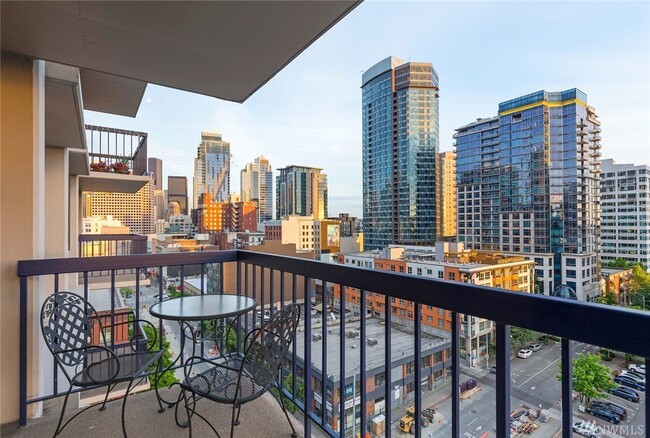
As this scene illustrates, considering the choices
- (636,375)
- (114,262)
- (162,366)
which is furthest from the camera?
(162,366)

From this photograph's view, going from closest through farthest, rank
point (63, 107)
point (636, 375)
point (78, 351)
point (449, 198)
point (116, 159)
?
point (636, 375) < point (78, 351) < point (63, 107) < point (116, 159) < point (449, 198)

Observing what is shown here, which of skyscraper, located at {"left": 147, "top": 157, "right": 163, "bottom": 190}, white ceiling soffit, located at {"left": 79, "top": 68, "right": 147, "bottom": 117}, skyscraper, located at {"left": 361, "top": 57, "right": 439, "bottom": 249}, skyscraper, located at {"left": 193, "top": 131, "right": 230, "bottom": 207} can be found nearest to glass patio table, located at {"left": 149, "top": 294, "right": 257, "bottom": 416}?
white ceiling soffit, located at {"left": 79, "top": 68, "right": 147, "bottom": 117}

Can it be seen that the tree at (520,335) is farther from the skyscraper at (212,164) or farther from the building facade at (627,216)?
the skyscraper at (212,164)

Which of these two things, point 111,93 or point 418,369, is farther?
point 111,93

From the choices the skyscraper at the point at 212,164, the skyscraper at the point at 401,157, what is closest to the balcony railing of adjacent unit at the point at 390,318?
the skyscraper at the point at 401,157

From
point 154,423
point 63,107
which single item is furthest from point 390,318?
point 63,107

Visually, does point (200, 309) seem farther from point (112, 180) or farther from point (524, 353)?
point (112, 180)

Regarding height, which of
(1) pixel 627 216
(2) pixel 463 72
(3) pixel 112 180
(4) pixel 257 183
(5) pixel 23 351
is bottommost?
(5) pixel 23 351
